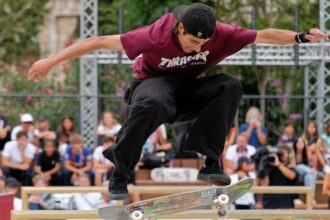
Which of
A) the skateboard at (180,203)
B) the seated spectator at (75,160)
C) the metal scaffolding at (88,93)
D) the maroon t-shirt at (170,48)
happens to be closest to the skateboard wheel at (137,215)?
the skateboard at (180,203)

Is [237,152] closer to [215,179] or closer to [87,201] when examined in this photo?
[87,201]

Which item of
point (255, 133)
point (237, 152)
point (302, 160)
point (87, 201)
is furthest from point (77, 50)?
point (255, 133)

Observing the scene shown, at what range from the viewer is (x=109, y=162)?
1459 centimetres

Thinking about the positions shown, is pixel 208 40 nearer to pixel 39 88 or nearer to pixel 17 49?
pixel 39 88

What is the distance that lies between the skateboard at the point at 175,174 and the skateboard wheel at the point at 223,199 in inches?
280

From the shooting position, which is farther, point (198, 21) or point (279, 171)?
point (279, 171)

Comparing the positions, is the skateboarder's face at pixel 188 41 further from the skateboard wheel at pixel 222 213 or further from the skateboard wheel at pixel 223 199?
the skateboard wheel at pixel 222 213

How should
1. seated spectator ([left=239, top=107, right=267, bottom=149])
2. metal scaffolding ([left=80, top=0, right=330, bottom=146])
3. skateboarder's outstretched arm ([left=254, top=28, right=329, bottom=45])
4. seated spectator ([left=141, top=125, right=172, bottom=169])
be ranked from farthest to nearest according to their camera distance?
metal scaffolding ([left=80, top=0, right=330, bottom=146])
seated spectator ([left=239, top=107, right=267, bottom=149])
seated spectator ([left=141, top=125, right=172, bottom=169])
skateboarder's outstretched arm ([left=254, top=28, right=329, bottom=45])

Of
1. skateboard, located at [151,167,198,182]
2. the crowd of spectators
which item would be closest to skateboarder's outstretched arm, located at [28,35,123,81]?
the crowd of spectators

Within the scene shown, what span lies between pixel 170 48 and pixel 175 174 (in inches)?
290

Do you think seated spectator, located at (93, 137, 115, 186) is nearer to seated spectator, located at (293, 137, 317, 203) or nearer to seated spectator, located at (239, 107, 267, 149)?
seated spectator, located at (239, 107, 267, 149)

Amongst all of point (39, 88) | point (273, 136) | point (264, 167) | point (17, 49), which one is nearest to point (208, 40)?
point (264, 167)

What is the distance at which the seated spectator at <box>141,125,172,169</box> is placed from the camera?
50.3 ft

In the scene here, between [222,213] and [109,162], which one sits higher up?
[222,213]
